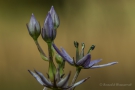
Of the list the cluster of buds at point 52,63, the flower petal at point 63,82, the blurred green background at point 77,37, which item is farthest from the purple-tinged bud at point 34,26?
the blurred green background at point 77,37

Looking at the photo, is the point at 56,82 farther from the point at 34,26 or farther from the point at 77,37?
the point at 77,37

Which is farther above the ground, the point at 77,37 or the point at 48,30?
the point at 48,30

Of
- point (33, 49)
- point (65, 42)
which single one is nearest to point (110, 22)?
point (65, 42)

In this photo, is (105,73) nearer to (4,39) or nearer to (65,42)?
(65,42)

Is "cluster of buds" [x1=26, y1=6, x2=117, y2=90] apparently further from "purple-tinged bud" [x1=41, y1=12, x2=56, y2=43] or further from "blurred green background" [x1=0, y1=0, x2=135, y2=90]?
"blurred green background" [x1=0, y1=0, x2=135, y2=90]

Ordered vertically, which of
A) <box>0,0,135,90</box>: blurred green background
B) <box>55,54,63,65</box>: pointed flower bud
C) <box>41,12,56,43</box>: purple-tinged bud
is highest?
<box>41,12,56,43</box>: purple-tinged bud

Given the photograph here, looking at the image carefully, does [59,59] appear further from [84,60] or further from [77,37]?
[77,37]

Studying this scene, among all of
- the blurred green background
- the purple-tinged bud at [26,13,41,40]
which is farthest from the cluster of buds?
the blurred green background

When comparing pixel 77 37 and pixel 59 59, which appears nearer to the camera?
pixel 59 59

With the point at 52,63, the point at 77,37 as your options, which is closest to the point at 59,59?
the point at 52,63
